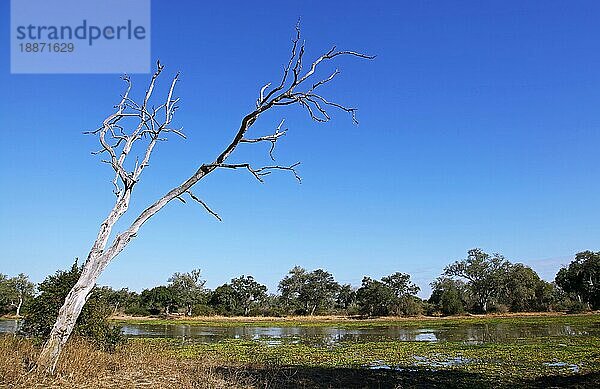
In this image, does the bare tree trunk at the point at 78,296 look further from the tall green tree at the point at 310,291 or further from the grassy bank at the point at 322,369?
the tall green tree at the point at 310,291

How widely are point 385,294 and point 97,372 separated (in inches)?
2681

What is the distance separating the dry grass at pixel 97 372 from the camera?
9727 millimetres

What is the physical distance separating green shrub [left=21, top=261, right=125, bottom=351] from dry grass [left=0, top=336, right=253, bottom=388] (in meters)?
1.51

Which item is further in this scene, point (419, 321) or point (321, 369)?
point (419, 321)

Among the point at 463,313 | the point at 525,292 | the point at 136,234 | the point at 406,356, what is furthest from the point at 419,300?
the point at 136,234

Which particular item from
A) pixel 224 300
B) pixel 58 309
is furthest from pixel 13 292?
pixel 58 309

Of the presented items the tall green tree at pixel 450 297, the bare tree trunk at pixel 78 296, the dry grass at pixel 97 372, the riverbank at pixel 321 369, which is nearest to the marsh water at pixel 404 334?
the riverbank at pixel 321 369

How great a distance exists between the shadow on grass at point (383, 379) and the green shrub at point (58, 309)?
485 centimetres

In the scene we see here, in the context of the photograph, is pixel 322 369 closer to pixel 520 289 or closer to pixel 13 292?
pixel 520 289

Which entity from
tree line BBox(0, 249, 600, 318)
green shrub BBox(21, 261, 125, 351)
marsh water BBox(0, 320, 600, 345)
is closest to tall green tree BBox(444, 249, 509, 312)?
tree line BBox(0, 249, 600, 318)

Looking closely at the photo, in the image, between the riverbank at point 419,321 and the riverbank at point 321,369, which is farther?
the riverbank at point 419,321

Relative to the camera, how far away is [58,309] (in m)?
16.0

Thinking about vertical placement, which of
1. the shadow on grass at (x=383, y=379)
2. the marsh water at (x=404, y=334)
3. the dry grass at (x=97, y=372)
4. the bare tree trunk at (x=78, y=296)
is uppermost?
the bare tree trunk at (x=78, y=296)

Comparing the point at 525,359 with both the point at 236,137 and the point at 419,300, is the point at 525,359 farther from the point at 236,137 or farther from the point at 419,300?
the point at 419,300
